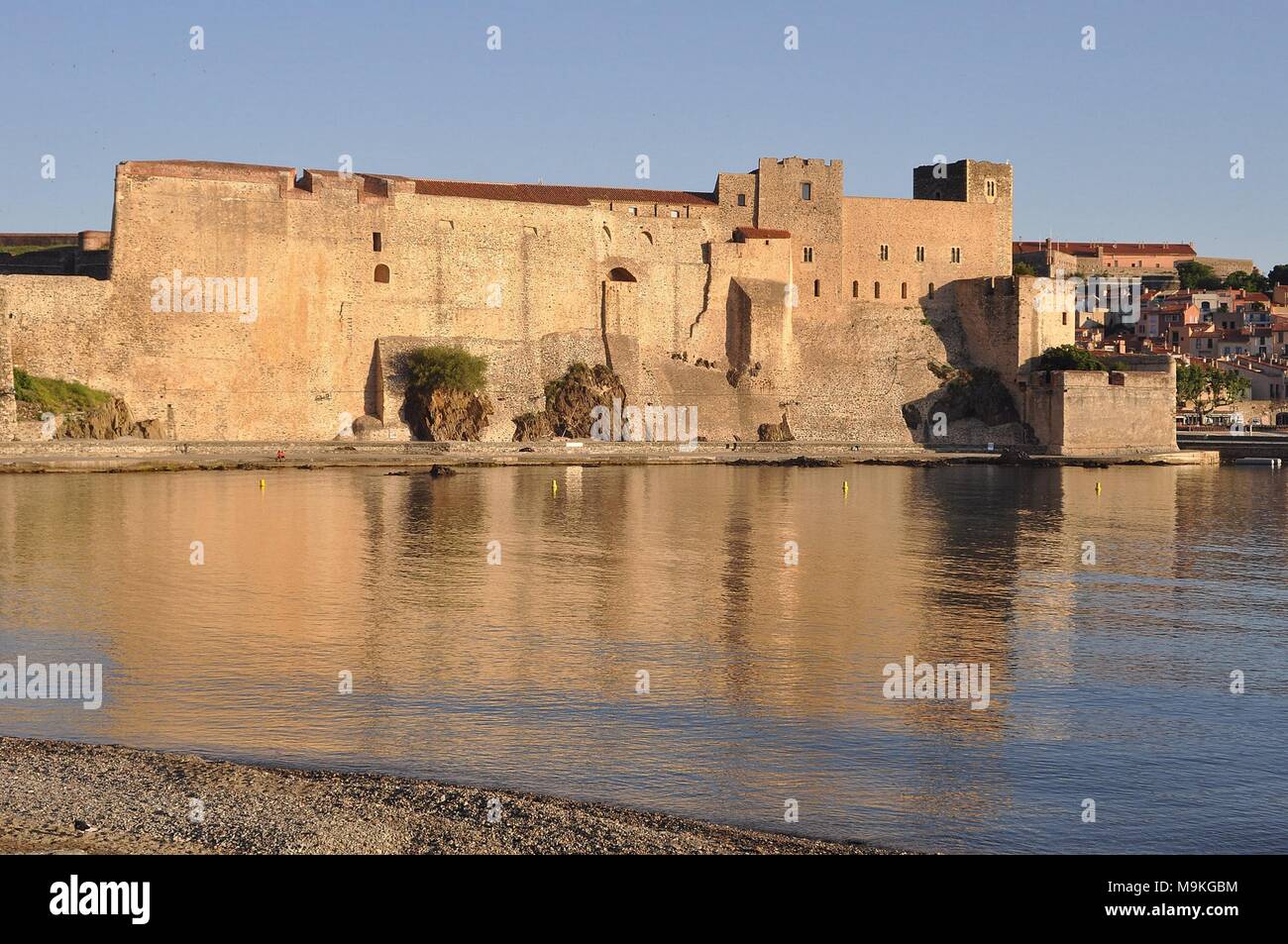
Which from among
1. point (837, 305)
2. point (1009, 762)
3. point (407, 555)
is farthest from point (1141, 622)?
point (837, 305)

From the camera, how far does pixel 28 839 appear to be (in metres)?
6.55

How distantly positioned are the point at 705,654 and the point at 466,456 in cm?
2565

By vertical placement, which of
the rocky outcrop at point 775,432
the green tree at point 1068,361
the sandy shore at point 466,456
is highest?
the green tree at point 1068,361

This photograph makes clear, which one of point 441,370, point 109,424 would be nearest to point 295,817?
point 109,424

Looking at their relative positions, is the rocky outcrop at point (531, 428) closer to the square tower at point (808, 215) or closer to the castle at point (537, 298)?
the castle at point (537, 298)

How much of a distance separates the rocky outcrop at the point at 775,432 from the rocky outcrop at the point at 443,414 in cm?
923

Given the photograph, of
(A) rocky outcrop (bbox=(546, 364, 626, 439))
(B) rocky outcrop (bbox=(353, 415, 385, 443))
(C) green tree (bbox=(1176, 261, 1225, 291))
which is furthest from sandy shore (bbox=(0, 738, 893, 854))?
(C) green tree (bbox=(1176, 261, 1225, 291))

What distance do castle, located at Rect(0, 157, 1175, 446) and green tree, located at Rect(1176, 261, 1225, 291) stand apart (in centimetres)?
3545

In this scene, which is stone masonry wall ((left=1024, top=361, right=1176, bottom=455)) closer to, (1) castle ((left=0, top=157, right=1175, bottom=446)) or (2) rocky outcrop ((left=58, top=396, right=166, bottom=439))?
(1) castle ((left=0, top=157, right=1175, bottom=446))

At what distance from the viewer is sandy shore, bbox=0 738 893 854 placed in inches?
267

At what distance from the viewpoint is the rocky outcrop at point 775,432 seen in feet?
144

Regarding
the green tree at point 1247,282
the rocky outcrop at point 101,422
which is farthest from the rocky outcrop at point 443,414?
the green tree at point 1247,282
